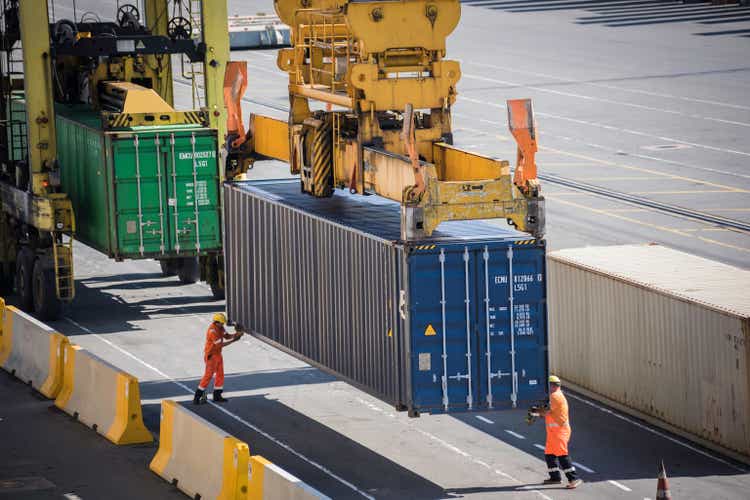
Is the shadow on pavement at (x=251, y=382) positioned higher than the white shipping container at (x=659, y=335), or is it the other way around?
the white shipping container at (x=659, y=335)

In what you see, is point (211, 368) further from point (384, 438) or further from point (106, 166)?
point (106, 166)

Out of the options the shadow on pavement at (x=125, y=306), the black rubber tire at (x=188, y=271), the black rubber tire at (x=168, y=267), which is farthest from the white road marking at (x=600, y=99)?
the shadow on pavement at (x=125, y=306)

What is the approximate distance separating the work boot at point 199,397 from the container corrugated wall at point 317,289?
1440mm

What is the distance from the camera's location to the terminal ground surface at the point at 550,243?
25047 mm

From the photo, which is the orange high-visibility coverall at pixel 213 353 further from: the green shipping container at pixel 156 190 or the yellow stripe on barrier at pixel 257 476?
the green shipping container at pixel 156 190

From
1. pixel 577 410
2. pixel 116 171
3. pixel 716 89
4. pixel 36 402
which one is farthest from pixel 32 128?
pixel 716 89

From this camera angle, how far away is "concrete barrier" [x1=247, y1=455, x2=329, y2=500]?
20.4m

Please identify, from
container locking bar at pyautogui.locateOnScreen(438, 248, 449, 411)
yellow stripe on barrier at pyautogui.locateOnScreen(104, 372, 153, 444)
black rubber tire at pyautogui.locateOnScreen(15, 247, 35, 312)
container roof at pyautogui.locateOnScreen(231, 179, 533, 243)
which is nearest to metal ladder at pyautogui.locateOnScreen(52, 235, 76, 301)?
black rubber tire at pyautogui.locateOnScreen(15, 247, 35, 312)

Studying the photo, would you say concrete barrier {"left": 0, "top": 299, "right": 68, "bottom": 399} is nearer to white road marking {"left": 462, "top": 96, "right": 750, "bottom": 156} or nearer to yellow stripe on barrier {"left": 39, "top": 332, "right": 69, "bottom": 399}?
yellow stripe on barrier {"left": 39, "top": 332, "right": 69, "bottom": 399}

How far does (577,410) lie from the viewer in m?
28.4

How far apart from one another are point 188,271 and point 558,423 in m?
17.8

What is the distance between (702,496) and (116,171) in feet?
54.4

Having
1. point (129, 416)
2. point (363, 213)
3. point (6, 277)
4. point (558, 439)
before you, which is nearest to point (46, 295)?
point (6, 277)

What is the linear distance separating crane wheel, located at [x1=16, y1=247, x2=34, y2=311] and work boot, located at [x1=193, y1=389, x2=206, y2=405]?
940 centimetres
